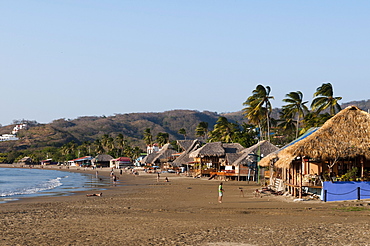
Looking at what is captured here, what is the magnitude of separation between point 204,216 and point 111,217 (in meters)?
4.15

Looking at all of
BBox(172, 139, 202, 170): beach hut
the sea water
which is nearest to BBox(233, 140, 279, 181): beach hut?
the sea water

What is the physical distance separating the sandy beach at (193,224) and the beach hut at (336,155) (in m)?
1.30

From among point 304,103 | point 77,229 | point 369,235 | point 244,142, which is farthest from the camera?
point 244,142

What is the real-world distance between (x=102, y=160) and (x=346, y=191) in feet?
349

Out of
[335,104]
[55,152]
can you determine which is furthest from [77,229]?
[55,152]

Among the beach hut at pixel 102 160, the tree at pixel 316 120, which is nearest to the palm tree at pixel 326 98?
the tree at pixel 316 120

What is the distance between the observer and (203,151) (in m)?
55.7

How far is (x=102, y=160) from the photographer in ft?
407

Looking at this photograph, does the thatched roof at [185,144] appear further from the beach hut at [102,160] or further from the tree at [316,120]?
the beach hut at [102,160]

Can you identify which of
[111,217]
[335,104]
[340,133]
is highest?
[335,104]

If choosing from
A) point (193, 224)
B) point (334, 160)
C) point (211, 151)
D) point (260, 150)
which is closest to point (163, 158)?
point (211, 151)

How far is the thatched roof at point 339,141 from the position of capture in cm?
2231

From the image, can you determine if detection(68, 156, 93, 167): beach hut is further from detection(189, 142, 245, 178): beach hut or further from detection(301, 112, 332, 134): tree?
detection(301, 112, 332, 134): tree

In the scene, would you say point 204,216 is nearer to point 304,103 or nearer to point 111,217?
point 111,217
